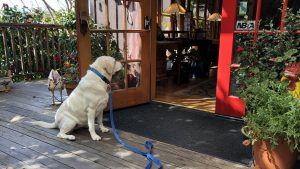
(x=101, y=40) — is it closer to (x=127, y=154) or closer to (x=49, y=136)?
(x=49, y=136)

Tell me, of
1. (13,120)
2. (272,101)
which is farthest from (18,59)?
(272,101)

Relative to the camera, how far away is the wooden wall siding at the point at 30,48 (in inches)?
214

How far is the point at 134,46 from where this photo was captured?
3.66 m

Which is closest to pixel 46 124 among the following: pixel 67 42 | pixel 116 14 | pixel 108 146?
pixel 108 146

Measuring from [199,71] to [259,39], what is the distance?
3.63 meters

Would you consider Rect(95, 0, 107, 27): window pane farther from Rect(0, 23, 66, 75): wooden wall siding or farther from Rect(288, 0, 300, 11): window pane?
Rect(0, 23, 66, 75): wooden wall siding

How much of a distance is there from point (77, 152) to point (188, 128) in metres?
1.23

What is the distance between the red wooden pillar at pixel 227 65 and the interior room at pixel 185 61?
1.34 ft

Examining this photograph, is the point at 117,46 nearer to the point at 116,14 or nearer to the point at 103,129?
the point at 116,14

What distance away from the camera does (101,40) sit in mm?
3406

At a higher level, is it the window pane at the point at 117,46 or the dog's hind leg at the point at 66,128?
the window pane at the point at 117,46

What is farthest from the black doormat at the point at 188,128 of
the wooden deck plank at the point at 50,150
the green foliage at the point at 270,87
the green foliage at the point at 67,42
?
the wooden deck plank at the point at 50,150

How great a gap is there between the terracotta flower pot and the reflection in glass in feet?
6.98

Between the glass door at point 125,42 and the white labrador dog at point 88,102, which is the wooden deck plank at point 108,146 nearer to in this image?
the white labrador dog at point 88,102
